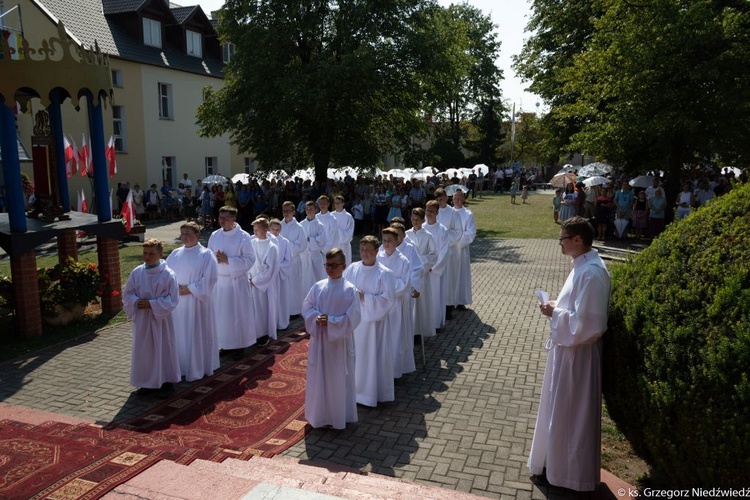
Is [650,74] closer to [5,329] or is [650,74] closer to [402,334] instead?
[402,334]

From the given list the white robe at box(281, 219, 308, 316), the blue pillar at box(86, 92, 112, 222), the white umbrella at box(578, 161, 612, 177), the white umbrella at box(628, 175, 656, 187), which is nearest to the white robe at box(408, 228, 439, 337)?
the white robe at box(281, 219, 308, 316)

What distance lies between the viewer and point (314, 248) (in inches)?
461

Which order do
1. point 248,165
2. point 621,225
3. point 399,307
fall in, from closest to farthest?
1. point 399,307
2. point 621,225
3. point 248,165

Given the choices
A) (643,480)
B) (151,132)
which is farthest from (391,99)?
(643,480)

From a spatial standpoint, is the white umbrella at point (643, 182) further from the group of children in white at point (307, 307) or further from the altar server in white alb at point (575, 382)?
the altar server in white alb at point (575, 382)

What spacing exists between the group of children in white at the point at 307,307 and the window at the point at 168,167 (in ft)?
78.0

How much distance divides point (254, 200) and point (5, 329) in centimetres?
1502

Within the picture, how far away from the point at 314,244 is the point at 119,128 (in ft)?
73.3

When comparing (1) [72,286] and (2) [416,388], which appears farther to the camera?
(1) [72,286]

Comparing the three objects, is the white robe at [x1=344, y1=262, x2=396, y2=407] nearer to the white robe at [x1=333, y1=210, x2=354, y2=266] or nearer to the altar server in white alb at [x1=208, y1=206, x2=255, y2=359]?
the altar server in white alb at [x1=208, y1=206, x2=255, y2=359]

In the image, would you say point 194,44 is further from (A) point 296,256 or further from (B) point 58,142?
(A) point 296,256

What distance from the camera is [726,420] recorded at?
3324 mm

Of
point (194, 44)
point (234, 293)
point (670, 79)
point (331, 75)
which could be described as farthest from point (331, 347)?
point (194, 44)

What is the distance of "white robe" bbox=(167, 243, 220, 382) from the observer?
302 inches
